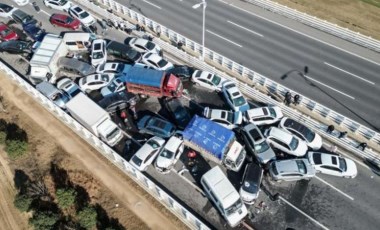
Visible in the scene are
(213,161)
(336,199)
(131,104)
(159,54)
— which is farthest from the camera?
(159,54)

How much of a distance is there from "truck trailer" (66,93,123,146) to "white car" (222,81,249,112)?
12.1 meters

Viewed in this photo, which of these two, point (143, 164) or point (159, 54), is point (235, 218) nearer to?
point (143, 164)

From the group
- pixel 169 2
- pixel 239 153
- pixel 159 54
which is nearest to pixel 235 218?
pixel 239 153

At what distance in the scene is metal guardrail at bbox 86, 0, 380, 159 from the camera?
34469mm

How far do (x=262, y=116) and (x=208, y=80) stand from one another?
7.61 meters

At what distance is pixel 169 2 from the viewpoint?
51.3m

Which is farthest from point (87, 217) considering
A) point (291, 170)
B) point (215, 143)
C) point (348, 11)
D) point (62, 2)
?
point (348, 11)

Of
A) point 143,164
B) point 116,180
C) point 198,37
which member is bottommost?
point 116,180

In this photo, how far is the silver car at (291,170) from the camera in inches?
1226

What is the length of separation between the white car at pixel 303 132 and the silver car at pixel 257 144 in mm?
2992

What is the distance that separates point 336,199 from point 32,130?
31.8 m

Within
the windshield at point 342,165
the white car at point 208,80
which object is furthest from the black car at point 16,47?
the windshield at point 342,165

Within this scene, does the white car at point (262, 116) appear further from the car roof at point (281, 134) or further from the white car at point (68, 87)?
the white car at point (68, 87)

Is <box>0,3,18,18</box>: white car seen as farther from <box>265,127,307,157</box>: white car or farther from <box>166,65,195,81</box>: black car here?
<box>265,127,307,157</box>: white car
